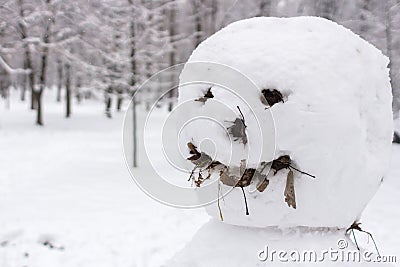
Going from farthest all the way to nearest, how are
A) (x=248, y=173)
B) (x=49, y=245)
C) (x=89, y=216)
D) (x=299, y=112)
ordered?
(x=89, y=216)
(x=49, y=245)
(x=248, y=173)
(x=299, y=112)

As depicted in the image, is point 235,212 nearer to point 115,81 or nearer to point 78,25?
point 115,81

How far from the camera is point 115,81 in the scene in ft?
32.6

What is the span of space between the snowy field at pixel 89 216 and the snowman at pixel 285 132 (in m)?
2.99

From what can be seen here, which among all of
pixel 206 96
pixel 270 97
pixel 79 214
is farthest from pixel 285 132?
pixel 79 214

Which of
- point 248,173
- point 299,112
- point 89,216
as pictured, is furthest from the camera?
point 89,216

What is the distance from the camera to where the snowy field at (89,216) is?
16.1 feet

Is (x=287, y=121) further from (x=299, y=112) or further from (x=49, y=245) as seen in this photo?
(x=49, y=245)

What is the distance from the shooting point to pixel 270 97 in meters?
1.89

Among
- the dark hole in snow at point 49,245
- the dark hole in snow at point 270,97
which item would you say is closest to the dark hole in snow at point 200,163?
the dark hole in snow at point 270,97

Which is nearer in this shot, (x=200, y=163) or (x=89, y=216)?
(x=200, y=163)

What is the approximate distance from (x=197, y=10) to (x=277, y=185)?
52.8 feet

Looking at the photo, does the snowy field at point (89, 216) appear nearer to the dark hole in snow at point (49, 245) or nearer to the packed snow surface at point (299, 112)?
the dark hole in snow at point (49, 245)

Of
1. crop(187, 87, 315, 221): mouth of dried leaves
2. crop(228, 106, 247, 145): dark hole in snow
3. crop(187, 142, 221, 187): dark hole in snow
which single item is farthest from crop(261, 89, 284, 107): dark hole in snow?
crop(187, 142, 221, 187): dark hole in snow

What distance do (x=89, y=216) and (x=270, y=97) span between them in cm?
530
